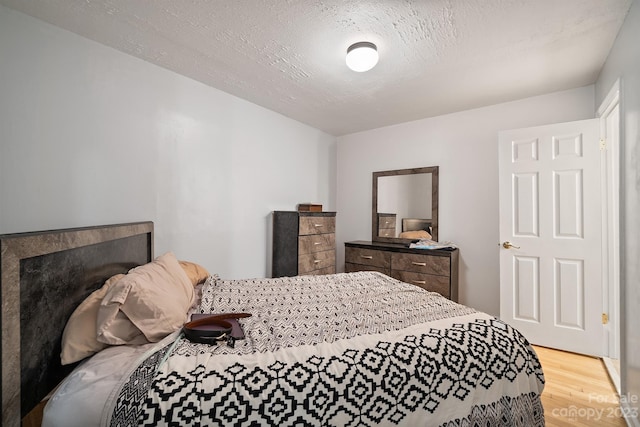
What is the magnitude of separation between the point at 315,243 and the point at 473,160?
7.10 feet

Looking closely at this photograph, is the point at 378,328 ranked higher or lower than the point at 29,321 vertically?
lower

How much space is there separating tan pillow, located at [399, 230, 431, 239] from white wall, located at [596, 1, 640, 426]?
1.97 m

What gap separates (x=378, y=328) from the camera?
1381mm

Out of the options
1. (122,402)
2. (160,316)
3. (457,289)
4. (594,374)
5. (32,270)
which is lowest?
(594,374)

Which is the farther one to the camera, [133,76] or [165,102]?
[165,102]

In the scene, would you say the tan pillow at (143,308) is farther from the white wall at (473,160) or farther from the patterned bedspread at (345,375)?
the white wall at (473,160)

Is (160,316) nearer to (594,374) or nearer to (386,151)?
(594,374)

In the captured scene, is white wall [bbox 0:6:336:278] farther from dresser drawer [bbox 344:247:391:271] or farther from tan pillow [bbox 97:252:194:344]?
dresser drawer [bbox 344:247:391:271]

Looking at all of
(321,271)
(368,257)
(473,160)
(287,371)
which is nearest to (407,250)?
(368,257)

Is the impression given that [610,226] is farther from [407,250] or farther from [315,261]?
[315,261]

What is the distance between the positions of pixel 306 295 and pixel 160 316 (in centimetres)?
92

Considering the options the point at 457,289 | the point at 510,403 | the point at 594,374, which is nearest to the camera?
the point at 510,403

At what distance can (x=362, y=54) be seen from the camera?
1956mm

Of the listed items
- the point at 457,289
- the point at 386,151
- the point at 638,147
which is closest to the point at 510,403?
the point at 638,147
